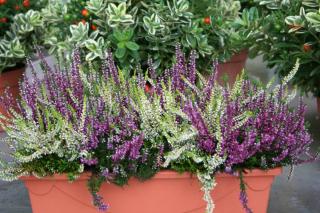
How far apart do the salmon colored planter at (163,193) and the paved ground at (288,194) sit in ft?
1.94

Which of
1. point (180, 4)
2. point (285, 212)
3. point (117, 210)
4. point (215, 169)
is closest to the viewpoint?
point (215, 169)

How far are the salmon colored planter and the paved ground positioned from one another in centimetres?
59

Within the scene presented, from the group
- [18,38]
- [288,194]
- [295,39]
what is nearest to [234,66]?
[295,39]

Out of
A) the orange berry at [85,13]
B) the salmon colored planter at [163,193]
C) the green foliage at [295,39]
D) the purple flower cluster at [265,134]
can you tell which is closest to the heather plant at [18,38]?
the orange berry at [85,13]

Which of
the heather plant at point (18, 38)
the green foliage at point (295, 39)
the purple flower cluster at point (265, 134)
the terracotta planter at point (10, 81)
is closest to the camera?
the purple flower cluster at point (265, 134)

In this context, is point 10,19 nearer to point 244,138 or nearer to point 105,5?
point 105,5

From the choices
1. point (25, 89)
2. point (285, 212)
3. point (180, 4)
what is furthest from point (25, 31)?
point (285, 212)

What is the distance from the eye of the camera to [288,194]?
10.0 feet

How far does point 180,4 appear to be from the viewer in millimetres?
3545

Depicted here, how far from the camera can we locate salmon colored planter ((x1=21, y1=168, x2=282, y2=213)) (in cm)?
228

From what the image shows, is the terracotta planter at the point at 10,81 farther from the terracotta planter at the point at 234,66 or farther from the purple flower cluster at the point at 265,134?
the purple flower cluster at the point at 265,134

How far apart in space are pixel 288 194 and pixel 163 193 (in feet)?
3.48

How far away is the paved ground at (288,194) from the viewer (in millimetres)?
2900

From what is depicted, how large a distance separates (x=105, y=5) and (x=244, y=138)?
179 centimetres
